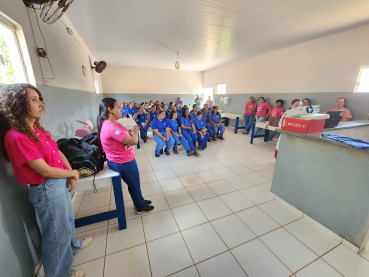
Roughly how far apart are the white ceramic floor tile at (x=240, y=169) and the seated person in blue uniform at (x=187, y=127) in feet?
4.27

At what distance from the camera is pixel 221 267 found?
4.51 ft

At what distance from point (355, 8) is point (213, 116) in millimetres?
3676

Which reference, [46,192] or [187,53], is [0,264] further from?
[187,53]

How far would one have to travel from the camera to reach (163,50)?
5203 mm

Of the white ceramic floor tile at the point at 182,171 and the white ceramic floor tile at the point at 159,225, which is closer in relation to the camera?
the white ceramic floor tile at the point at 159,225

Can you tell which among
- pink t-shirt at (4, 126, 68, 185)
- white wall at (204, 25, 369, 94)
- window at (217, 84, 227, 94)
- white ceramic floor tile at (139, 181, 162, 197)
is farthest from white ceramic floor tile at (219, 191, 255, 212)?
window at (217, 84, 227, 94)

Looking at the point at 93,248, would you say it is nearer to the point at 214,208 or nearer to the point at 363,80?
the point at 214,208

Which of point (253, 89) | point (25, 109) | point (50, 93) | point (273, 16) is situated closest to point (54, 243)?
point (25, 109)

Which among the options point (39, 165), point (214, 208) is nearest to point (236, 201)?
point (214, 208)

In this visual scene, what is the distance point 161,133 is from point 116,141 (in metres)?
2.45

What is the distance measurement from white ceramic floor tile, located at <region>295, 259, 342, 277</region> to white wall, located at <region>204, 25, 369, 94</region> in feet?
13.7

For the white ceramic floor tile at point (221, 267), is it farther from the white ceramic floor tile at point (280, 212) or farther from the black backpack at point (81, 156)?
the black backpack at point (81, 156)

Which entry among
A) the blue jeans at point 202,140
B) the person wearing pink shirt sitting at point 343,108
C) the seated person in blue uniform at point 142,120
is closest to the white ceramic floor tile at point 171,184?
the blue jeans at point 202,140

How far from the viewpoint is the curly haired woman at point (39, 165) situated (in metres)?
0.90
